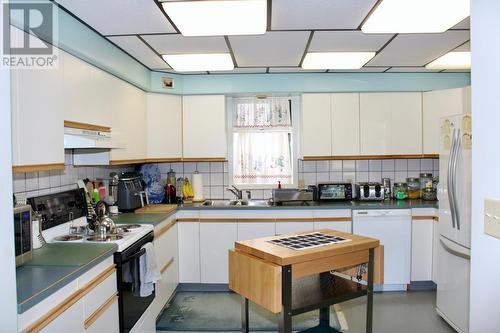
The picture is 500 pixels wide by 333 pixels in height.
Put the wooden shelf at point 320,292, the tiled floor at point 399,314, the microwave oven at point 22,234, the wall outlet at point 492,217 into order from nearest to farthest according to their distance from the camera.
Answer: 1. the wall outlet at point 492,217
2. the microwave oven at point 22,234
3. the wooden shelf at point 320,292
4. the tiled floor at point 399,314

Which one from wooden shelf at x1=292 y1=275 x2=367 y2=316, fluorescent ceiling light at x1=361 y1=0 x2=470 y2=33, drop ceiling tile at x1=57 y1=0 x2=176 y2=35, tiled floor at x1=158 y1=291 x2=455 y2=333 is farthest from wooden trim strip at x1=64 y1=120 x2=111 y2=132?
tiled floor at x1=158 y1=291 x2=455 y2=333

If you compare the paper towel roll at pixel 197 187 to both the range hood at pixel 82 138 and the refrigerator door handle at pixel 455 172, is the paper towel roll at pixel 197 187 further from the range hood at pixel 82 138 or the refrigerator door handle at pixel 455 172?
the refrigerator door handle at pixel 455 172

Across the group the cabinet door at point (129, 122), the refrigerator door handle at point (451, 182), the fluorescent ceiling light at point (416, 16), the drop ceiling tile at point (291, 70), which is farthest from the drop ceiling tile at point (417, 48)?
the cabinet door at point (129, 122)

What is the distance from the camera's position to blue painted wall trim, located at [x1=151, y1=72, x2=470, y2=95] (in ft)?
13.2

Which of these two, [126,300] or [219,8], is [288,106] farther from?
[126,300]

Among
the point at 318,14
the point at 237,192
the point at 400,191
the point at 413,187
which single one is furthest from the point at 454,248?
the point at 237,192

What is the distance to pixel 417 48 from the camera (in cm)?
312

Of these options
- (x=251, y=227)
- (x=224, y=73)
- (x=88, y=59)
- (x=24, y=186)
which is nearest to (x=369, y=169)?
(x=251, y=227)

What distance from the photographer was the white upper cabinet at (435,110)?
12.5 feet

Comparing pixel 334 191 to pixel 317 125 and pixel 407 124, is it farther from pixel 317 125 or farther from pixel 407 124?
pixel 407 124

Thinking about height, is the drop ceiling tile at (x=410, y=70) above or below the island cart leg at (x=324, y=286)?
above

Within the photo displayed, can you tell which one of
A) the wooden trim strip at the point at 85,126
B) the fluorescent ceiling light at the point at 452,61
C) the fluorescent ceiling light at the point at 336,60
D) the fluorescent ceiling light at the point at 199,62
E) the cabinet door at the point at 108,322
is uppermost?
the fluorescent ceiling light at the point at 452,61

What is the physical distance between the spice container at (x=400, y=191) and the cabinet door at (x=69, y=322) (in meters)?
3.41

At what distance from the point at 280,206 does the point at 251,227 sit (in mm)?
367
